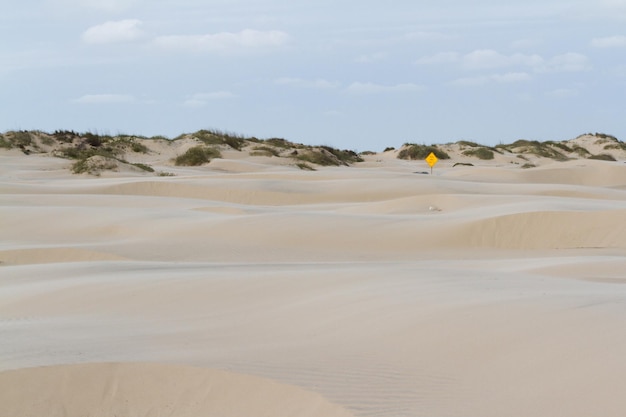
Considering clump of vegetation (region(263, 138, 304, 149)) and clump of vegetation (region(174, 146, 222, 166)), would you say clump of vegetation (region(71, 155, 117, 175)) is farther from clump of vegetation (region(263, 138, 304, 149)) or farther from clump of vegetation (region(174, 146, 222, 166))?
clump of vegetation (region(263, 138, 304, 149))

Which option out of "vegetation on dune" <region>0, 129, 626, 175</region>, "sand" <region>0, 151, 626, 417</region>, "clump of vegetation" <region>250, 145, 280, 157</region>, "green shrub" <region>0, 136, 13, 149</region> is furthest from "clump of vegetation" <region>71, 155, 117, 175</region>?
"sand" <region>0, 151, 626, 417</region>

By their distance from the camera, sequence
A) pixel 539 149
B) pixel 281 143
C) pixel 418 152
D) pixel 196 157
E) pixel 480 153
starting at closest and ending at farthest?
pixel 196 157 → pixel 281 143 → pixel 480 153 → pixel 418 152 → pixel 539 149

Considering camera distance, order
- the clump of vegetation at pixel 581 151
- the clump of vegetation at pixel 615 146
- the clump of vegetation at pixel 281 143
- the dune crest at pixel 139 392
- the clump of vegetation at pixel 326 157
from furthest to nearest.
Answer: the clump of vegetation at pixel 615 146 < the clump of vegetation at pixel 581 151 < the clump of vegetation at pixel 281 143 < the clump of vegetation at pixel 326 157 < the dune crest at pixel 139 392

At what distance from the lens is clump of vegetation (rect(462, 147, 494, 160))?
4053 cm

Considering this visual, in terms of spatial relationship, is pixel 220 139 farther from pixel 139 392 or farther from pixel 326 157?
pixel 139 392

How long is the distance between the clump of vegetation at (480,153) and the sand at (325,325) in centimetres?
2988

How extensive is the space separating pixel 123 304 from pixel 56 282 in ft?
3.67

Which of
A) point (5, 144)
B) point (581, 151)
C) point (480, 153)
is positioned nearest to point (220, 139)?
point (5, 144)

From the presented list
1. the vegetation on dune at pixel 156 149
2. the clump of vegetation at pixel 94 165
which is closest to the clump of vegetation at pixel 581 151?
the vegetation on dune at pixel 156 149

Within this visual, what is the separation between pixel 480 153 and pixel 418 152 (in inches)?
113

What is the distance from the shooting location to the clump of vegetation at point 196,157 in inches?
1154

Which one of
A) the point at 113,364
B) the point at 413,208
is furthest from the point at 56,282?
the point at 413,208

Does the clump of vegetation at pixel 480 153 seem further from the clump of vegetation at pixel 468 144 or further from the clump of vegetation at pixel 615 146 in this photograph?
the clump of vegetation at pixel 615 146

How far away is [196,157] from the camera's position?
1161 inches
